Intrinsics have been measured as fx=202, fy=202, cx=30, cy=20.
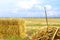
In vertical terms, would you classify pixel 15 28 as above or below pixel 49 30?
below

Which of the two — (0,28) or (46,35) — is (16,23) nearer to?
(0,28)

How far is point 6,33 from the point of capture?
1479cm

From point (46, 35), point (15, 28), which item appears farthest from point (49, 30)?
point (15, 28)

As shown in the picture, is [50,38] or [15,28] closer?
[50,38]

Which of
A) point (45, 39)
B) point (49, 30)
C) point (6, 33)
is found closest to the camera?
point (45, 39)

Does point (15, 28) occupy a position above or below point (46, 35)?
below

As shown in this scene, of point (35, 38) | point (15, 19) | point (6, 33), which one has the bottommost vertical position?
point (6, 33)

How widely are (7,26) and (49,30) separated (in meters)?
12.6

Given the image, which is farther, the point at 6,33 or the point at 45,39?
the point at 6,33

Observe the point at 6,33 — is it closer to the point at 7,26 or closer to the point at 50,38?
the point at 7,26

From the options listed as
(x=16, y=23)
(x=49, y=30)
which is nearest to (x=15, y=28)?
(x=16, y=23)

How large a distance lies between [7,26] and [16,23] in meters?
0.70

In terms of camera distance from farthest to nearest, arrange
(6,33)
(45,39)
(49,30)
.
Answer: (6,33)
(49,30)
(45,39)

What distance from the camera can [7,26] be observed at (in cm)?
1504
